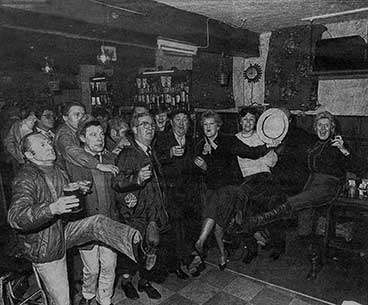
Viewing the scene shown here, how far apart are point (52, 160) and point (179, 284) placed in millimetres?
1362

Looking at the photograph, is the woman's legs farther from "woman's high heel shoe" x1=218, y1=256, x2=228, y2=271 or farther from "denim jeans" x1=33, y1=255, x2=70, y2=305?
"denim jeans" x1=33, y1=255, x2=70, y2=305

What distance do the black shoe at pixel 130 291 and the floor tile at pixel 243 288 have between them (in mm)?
635

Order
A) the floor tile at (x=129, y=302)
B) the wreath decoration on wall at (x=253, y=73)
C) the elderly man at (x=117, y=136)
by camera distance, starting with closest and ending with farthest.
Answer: the elderly man at (x=117, y=136) < the floor tile at (x=129, y=302) < the wreath decoration on wall at (x=253, y=73)

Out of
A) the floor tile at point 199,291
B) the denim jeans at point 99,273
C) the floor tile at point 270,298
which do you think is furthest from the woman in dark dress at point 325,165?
the denim jeans at point 99,273

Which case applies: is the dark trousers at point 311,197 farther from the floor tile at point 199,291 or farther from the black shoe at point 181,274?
the black shoe at point 181,274

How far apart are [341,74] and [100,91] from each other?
1468 millimetres

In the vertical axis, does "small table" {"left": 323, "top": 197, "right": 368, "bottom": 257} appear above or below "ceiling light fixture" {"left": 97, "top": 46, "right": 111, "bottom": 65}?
below

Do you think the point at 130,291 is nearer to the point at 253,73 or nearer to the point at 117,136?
the point at 117,136

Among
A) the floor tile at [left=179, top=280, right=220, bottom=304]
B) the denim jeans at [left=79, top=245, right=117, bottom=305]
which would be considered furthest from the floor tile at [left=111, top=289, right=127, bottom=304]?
the floor tile at [left=179, top=280, right=220, bottom=304]

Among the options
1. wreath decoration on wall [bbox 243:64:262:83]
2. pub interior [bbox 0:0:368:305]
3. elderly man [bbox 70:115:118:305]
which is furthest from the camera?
wreath decoration on wall [bbox 243:64:262:83]

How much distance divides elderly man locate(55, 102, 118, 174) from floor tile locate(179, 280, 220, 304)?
1.12 meters

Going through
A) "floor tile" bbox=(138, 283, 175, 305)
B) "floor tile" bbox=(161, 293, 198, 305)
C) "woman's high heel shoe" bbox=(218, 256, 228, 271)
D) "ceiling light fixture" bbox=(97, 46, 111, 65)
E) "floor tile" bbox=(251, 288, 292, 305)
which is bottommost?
"floor tile" bbox=(161, 293, 198, 305)

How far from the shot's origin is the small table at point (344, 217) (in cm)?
199

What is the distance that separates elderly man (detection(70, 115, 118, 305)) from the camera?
1.68 m
